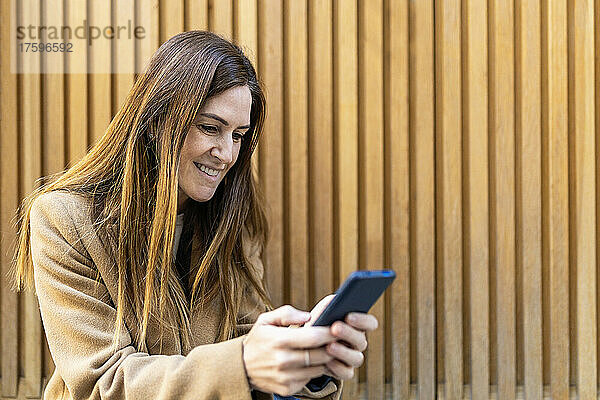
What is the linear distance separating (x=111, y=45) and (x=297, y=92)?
0.51m

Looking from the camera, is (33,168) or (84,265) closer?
(84,265)

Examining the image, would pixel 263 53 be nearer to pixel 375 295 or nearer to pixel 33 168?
pixel 33 168

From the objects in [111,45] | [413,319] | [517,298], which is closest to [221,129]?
[111,45]

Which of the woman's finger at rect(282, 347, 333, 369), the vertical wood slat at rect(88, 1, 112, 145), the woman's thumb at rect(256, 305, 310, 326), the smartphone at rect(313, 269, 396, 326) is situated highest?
the vertical wood slat at rect(88, 1, 112, 145)

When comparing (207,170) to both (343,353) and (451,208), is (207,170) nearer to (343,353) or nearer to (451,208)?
(343,353)

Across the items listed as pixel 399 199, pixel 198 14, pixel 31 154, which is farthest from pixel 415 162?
pixel 31 154

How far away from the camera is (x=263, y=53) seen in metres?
1.85

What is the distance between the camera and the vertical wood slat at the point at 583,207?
1.89 metres

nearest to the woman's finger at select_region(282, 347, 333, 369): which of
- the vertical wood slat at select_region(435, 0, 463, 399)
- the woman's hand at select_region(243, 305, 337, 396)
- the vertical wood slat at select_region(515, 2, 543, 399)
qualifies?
the woman's hand at select_region(243, 305, 337, 396)

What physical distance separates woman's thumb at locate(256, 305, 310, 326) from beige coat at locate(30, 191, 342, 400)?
0.20ft

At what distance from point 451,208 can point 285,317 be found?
93 cm

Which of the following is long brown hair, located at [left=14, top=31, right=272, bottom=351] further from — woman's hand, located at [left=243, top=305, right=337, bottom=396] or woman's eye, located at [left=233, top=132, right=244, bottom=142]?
woman's hand, located at [left=243, top=305, right=337, bottom=396]

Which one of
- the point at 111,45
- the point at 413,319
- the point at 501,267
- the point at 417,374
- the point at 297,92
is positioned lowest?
the point at 417,374

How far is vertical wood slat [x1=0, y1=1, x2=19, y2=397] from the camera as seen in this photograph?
181cm
